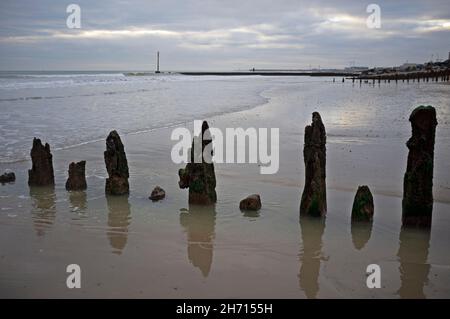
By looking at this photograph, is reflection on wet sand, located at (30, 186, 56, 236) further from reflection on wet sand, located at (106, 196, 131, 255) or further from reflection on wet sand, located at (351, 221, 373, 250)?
reflection on wet sand, located at (351, 221, 373, 250)

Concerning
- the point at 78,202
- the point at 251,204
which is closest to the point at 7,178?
Answer: the point at 78,202

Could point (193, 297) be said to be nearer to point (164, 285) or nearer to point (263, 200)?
point (164, 285)

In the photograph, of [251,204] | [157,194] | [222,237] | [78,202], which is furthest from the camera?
[157,194]

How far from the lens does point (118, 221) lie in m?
8.54

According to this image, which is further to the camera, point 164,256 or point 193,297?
point 164,256

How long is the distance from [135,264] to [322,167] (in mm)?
Result: 3935

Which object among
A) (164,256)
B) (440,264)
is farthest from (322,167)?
(164,256)

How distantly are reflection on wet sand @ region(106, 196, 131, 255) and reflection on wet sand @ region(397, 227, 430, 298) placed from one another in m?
4.16

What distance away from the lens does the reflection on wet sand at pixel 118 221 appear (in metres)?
7.47

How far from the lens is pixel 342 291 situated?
5.92 m

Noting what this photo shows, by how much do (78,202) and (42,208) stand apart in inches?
28.9

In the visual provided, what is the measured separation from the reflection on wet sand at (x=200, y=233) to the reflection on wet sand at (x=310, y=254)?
135cm

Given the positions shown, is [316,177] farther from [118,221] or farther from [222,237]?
[118,221]

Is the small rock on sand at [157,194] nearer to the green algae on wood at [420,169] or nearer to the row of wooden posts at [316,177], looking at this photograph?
the row of wooden posts at [316,177]
